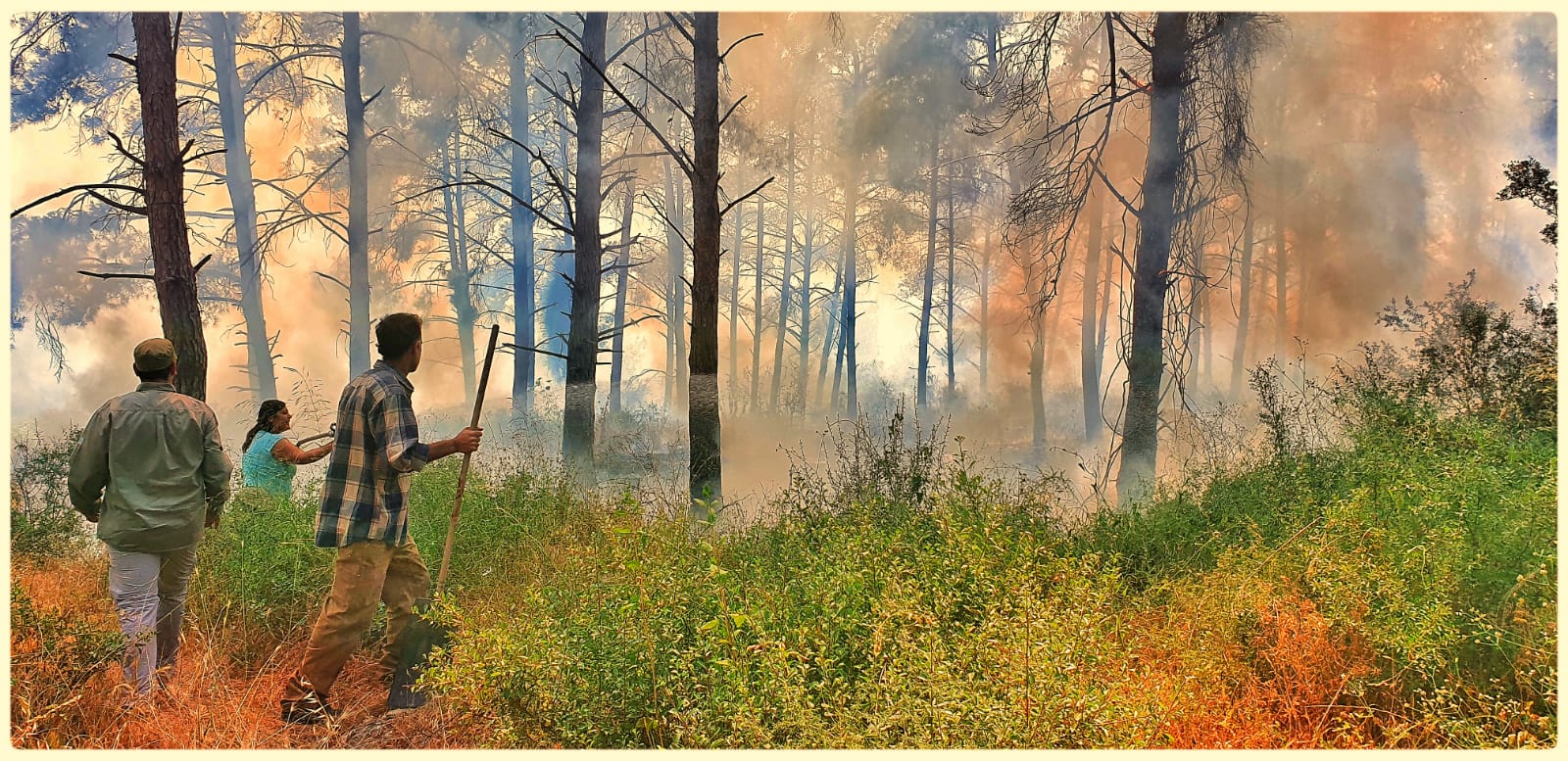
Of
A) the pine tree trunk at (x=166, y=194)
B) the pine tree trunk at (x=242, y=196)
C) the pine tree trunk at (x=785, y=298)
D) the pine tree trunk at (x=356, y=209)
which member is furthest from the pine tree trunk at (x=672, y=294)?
the pine tree trunk at (x=166, y=194)

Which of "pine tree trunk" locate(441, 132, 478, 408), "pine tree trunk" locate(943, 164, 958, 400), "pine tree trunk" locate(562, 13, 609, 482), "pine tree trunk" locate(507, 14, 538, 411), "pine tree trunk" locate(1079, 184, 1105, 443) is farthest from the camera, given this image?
"pine tree trunk" locate(441, 132, 478, 408)

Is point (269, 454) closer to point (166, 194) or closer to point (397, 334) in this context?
point (166, 194)

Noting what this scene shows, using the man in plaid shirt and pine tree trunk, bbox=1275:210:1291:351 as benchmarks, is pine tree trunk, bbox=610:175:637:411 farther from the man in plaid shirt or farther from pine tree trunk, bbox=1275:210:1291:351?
pine tree trunk, bbox=1275:210:1291:351

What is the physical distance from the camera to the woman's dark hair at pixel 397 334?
12.4 feet

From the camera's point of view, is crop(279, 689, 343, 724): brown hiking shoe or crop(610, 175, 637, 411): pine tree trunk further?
crop(610, 175, 637, 411): pine tree trunk

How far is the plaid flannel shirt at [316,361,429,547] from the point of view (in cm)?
373

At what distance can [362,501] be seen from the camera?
12.3 feet

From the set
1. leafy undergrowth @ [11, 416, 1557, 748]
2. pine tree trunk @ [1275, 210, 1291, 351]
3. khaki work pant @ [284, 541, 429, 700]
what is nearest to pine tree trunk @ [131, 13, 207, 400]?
leafy undergrowth @ [11, 416, 1557, 748]

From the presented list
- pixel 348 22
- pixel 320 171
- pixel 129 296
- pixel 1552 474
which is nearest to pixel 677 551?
pixel 1552 474

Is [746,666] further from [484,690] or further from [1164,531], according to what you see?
[1164,531]

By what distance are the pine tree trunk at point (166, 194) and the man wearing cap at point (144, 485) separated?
1417 millimetres

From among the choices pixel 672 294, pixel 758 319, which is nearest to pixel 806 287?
pixel 758 319

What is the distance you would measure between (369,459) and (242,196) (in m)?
7.85

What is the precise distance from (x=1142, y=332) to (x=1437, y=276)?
5.95ft
